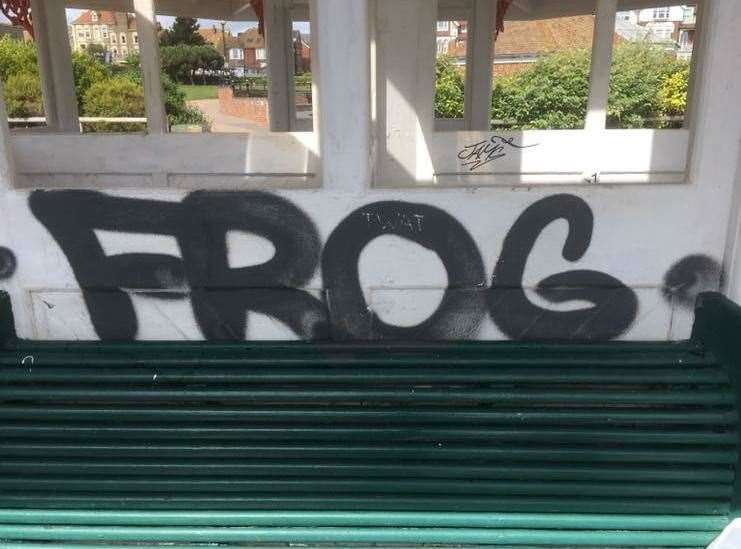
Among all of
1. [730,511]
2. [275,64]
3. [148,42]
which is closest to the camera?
[730,511]

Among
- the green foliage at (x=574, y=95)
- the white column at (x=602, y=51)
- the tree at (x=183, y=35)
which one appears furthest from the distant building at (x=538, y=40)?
the tree at (x=183, y=35)

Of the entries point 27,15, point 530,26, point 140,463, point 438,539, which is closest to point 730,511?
point 438,539

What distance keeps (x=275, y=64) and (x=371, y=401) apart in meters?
5.53

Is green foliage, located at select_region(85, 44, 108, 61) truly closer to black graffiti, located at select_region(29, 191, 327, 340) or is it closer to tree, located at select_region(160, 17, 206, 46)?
tree, located at select_region(160, 17, 206, 46)

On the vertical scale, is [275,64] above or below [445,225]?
above

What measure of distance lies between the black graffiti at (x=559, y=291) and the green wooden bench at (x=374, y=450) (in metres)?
0.21

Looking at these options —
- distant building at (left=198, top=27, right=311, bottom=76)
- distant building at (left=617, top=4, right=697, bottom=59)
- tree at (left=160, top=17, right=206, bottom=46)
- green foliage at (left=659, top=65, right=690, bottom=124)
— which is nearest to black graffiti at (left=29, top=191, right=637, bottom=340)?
distant building at (left=198, top=27, right=311, bottom=76)

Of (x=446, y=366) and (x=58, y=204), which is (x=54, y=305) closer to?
(x=58, y=204)

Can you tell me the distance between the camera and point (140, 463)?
2352mm

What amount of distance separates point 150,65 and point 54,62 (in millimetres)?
2312

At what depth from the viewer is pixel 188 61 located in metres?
20.6

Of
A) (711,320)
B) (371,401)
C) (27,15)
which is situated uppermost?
(27,15)

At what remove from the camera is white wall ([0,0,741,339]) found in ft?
7.98

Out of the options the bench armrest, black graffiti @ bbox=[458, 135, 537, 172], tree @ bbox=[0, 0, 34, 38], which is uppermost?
tree @ bbox=[0, 0, 34, 38]
